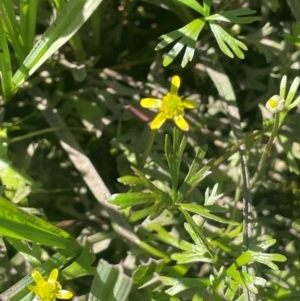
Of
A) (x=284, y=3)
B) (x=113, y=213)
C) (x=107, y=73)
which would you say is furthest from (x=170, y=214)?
(x=284, y=3)

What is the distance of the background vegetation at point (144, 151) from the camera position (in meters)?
0.88

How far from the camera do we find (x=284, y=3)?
47.1 inches

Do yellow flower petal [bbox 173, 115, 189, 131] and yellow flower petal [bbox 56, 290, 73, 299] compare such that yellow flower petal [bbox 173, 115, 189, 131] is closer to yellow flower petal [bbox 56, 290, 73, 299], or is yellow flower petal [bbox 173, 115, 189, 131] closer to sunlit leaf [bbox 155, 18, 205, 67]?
sunlit leaf [bbox 155, 18, 205, 67]

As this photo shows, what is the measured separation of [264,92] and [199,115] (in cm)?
17

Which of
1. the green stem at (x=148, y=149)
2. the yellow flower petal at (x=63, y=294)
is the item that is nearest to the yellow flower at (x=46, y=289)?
the yellow flower petal at (x=63, y=294)

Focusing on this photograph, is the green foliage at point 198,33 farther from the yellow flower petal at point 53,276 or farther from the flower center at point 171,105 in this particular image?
the yellow flower petal at point 53,276

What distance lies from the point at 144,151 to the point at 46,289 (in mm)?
364

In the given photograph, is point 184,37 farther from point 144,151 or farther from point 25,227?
point 25,227

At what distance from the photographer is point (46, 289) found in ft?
2.70

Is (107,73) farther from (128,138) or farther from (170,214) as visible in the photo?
(170,214)

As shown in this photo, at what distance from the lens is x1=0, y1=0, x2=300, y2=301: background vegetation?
2.88ft

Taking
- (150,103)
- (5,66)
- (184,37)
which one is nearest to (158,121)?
(150,103)

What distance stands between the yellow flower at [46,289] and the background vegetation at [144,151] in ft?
0.19

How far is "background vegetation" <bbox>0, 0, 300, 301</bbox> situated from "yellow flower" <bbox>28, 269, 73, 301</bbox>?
2.3 inches
